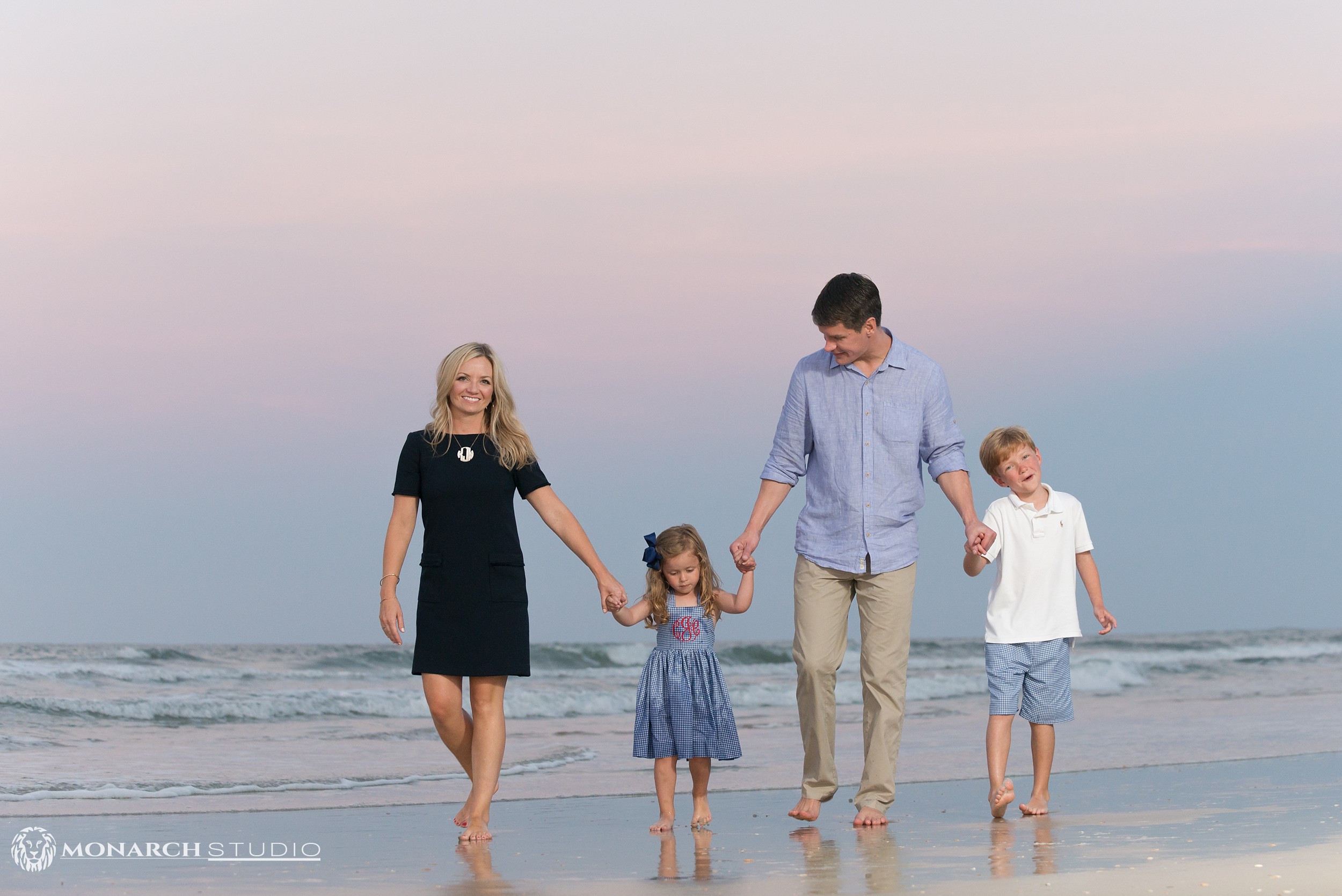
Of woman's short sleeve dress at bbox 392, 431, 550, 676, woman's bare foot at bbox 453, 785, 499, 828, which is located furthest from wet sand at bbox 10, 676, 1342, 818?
woman's short sleeve dress at bbox 392, 431, 550, 676

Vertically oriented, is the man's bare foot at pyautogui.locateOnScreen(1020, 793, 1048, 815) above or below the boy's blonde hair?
below

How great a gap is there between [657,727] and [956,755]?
12.3 feet

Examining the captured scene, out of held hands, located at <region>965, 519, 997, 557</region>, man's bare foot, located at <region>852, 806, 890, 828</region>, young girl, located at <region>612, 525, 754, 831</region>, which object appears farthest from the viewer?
young girl, located at <region>612, 525, 754, 831</region>

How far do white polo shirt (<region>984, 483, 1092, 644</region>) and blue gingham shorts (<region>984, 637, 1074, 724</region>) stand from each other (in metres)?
0.05

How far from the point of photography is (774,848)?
4.32m

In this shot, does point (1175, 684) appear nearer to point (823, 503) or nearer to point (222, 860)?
point (823, 503)

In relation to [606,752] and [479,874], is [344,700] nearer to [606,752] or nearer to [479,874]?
[606,752]

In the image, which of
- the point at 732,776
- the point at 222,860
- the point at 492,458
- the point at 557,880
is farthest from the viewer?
the point at 732,776

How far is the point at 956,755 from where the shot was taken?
8.18 metres

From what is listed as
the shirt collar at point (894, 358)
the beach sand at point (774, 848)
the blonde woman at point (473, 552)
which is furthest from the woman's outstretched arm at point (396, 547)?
the shirt collar at point (894, 358)

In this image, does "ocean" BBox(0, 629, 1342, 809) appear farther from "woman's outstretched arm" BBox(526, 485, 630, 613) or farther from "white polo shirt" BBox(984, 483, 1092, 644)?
"white polo shirt" BBox(984, 483, 1092, 644)

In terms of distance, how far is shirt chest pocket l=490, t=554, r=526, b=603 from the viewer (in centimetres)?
475

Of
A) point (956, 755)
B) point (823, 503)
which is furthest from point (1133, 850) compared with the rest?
point (956, 755)

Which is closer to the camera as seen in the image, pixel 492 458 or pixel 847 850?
pixel 847 850
